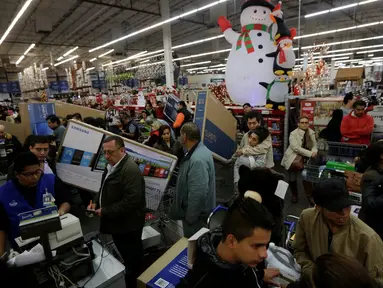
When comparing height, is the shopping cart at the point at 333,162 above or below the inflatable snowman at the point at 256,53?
below

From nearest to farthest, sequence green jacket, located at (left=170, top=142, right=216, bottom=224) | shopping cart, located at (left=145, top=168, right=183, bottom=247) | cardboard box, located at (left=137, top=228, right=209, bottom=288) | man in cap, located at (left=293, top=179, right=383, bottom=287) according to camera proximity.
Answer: man in cap, located at (left=293, top=179, right=383, bottom=287) → cardboard box, located at (left=137, top=228, right=209, bottom=288) → green jacket, located at (left=170, top=142, right=216, bottom=224) → shopping cart, located at (left=145, top=168, right=183, bottom=247)

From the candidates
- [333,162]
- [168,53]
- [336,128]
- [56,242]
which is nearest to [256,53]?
[336,128]

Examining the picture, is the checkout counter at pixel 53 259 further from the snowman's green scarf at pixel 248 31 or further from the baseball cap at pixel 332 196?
the snowman's green scarf at pixel 248 31

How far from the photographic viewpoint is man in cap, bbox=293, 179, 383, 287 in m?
1.45

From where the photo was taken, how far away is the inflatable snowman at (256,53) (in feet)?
21.1

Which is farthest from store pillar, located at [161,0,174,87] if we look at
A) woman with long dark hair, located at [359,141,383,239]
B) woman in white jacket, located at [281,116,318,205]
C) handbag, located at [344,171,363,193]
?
woman with long dark hair, located at [359,141,383,239]

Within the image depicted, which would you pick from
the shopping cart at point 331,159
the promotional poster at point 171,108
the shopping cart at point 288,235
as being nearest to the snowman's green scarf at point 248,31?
the promotional poster at point 171,108

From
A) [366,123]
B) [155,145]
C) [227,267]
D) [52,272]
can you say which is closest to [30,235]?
[52,272]

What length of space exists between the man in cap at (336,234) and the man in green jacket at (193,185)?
92 cm

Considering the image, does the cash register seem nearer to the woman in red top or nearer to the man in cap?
the man in cap

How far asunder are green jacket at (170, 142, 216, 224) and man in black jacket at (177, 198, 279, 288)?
1.06m

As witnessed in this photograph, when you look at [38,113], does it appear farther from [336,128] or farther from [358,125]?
[358,125]

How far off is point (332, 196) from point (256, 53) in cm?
578

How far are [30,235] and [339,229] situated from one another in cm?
184
